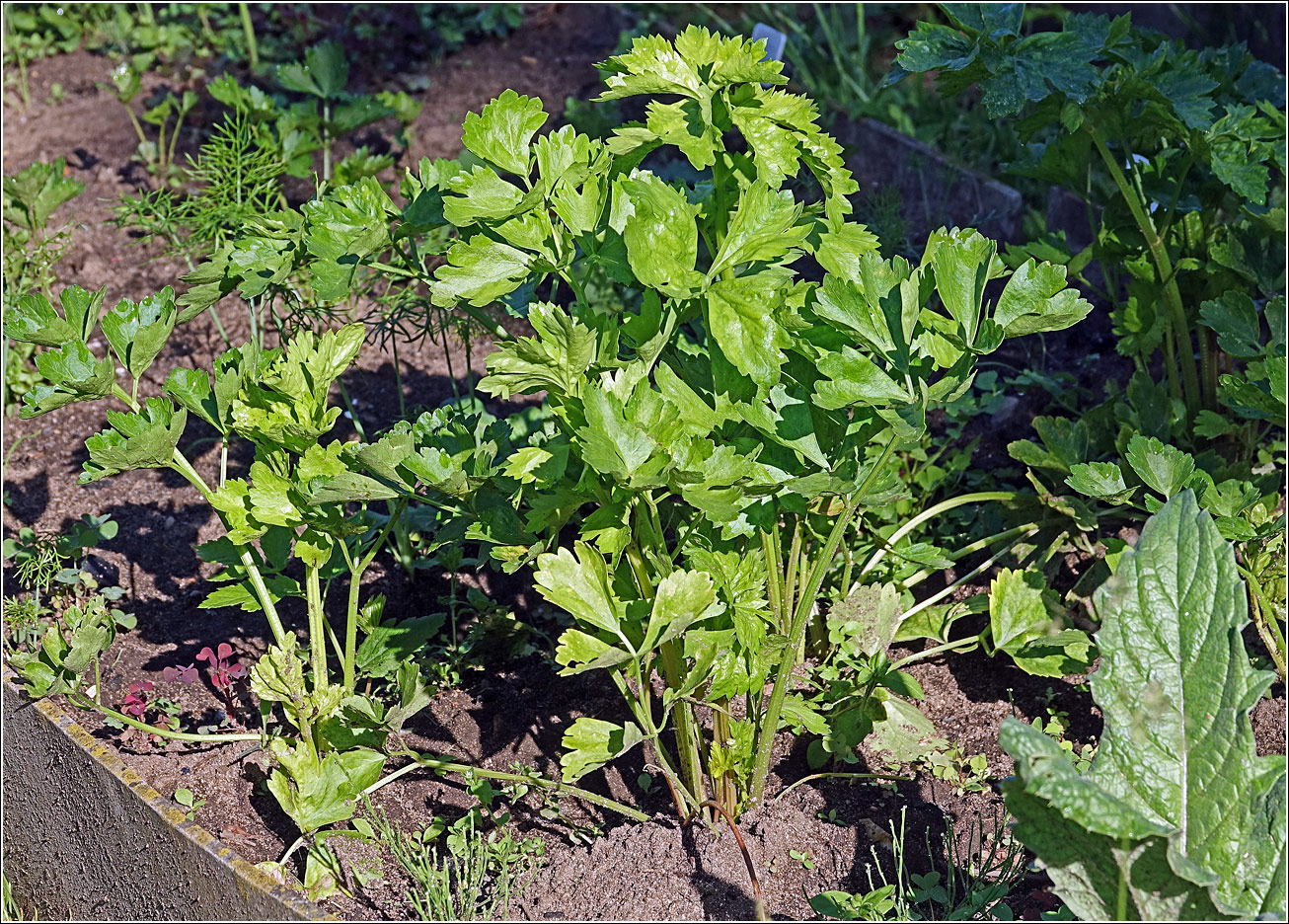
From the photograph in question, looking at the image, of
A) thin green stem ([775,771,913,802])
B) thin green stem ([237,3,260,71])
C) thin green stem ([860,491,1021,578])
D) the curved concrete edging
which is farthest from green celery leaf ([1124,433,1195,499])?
thin green stem ([237,3,260,71])

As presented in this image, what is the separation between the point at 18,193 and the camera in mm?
2822

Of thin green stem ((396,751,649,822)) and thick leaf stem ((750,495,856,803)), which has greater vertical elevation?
thick leaf stem ((750,495,856,803))

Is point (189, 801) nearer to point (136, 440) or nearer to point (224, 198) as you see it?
point (136, 440)

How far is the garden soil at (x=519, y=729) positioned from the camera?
66.4 inches

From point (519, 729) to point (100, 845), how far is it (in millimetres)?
710

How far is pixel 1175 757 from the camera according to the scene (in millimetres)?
1328

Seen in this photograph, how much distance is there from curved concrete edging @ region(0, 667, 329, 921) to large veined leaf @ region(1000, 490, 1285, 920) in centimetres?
101

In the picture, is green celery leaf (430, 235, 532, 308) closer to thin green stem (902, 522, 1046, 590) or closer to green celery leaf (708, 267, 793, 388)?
green celery leaf (708, 267, 793, 388)

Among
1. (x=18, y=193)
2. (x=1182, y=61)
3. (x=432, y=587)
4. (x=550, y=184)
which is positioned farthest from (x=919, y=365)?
(x=18, y=193)

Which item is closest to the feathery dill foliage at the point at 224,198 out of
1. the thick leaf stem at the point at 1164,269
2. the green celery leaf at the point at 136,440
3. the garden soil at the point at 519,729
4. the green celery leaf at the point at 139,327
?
the garden soil at the point at 519,729

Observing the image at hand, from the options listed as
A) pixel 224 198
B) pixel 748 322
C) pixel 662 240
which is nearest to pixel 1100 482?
pixel 748 322

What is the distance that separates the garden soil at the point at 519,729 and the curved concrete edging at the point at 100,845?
48 mm

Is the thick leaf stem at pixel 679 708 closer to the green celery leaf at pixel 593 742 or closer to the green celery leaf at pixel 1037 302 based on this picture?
the green celery leaf at pixel 593 742

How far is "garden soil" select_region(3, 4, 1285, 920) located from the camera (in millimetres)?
1686
